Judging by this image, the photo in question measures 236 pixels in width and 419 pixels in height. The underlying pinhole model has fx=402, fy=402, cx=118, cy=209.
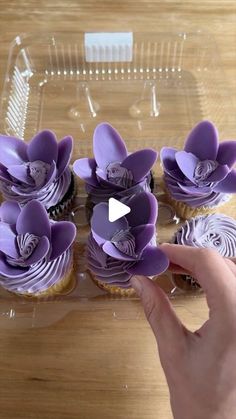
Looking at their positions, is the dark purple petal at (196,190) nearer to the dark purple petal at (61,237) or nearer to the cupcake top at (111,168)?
the cupcake top at (111,168)

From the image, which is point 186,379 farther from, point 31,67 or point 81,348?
point 31,67

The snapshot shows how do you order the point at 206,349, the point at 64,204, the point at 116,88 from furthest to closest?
1. the point at 116,88
2. the point at 64,204
3. the point at 206,349

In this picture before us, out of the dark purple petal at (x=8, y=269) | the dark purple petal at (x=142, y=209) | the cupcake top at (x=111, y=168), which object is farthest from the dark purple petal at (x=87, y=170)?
the dark purple petal at (x=8, y=269)

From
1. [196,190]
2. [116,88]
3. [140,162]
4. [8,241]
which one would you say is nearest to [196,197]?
[196,190]

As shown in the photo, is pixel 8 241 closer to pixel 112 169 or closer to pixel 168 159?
pixel 112 169

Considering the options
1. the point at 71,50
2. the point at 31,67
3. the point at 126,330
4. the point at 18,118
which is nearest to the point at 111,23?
the point at 71,50

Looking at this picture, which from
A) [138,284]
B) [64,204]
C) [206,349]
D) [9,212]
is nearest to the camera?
[206,349]

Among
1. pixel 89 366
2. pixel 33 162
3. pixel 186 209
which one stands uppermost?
pixel 33 162
